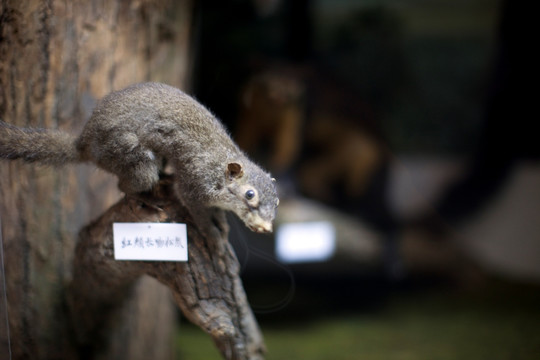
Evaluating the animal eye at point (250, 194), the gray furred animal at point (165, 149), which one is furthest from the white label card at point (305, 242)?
the animal eye at point (250, 194)

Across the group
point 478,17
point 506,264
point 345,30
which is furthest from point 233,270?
point 506,264

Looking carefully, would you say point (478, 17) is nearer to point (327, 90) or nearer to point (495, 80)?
point (495, 80)

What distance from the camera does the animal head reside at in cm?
158

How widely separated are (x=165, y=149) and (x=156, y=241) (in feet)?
1.16

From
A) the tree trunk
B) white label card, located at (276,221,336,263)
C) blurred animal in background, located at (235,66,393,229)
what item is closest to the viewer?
the tree trunk

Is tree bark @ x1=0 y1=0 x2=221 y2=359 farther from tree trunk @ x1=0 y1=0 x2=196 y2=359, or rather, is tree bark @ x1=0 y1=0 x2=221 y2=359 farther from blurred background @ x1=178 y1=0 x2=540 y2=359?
blurred background @ x1=178 y1=0 x2=540 y2=359

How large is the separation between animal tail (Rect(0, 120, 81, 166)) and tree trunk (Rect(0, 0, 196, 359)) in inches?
7.6

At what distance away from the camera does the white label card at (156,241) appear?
5.53 ft

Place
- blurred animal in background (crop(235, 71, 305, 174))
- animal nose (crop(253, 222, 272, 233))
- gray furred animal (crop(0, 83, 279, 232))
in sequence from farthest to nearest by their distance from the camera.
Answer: blurred animal in background (crop(235, 71, 305, 174)) → gray furred animal (crop(0, 83, 279, 232)) → animal nose (crop(253, 222, 272, 233))

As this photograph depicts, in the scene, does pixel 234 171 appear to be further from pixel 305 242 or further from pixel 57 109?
pixel 305 242

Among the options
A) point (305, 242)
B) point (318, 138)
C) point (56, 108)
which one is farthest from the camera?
point (318, 138)

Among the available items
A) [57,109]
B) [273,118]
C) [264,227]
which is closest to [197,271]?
[264,227]

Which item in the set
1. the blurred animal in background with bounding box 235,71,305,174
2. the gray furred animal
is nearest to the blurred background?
the blurred animal in background with bounding box 235,71,305,174

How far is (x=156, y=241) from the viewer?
169 centimetres
